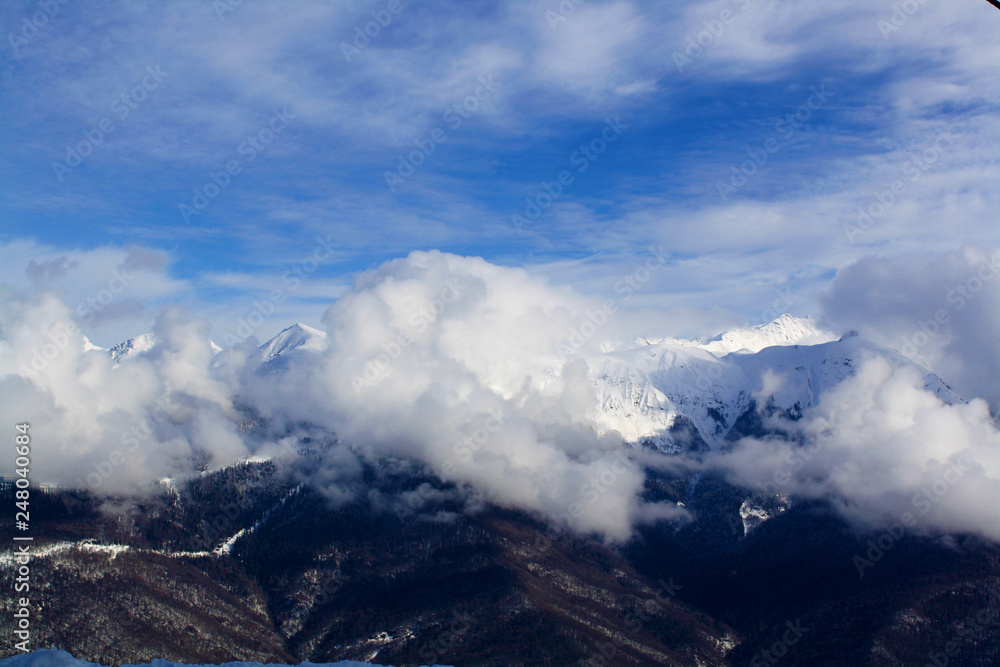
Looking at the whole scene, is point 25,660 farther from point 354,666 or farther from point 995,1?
point 995,1

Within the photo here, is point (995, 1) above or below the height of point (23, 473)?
above

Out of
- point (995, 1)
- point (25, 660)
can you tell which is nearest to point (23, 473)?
point (25, 660)

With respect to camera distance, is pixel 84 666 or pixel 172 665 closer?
pixel 84 666

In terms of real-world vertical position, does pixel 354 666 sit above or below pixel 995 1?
below

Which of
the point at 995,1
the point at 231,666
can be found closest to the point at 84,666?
the point at 231,666

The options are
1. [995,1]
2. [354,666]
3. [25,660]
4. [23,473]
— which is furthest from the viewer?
[23,473]

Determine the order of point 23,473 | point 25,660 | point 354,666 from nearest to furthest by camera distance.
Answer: point 25,660, point 354,666, point 23,473

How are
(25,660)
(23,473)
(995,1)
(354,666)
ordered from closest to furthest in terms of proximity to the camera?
1. (995,1)
2. (25,660)
3. (354,666)
4. (23,473)

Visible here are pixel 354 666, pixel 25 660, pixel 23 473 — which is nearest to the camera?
pixel 25 660

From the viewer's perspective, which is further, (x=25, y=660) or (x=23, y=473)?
(x=23, y=473)

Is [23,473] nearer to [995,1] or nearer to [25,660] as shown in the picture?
[25,660]
